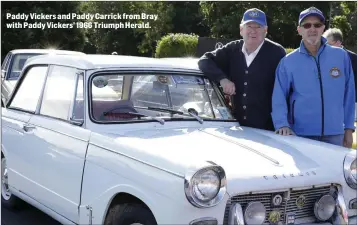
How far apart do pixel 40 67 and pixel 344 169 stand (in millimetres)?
3285

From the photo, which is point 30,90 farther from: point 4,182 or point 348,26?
point 348,26

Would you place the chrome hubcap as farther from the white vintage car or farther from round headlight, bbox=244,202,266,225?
round headlight, bbox=244,202,266,225

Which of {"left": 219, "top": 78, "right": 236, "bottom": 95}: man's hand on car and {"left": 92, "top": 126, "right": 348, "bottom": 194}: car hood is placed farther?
{"left": 219, "top": 78, "right": 236, "bottom": 95}: man's hand on car

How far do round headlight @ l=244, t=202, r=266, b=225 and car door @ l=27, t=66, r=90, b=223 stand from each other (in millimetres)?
1439

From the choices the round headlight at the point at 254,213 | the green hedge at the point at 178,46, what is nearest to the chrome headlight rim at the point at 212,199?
the round headlight at the point at 254,213

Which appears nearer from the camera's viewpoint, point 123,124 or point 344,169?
point 344,169

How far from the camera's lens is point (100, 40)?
53312 millimetres

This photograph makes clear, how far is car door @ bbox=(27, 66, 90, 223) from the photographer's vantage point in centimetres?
418

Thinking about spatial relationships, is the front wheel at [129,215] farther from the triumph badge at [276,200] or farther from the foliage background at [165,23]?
the foliage background at [165,23]

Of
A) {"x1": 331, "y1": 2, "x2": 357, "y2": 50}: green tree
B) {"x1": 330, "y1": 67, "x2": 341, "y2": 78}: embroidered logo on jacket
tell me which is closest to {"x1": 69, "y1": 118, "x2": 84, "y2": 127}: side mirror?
{"x1": 330, "y1": 67, "x2": 341, "y2": 78}: embroidered logo on jacket

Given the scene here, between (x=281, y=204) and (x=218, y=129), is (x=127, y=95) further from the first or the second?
(x=281, y=204)

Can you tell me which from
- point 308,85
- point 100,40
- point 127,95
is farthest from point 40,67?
point 100,40

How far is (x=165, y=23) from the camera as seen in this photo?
46.9m

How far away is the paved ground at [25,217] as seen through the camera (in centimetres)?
539
